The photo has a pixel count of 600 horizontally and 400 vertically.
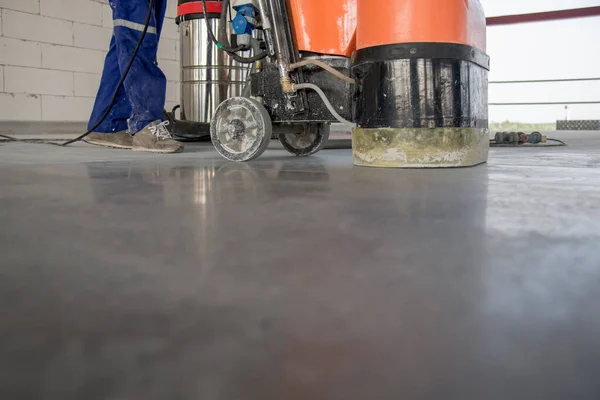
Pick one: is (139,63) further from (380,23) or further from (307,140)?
(380,23)

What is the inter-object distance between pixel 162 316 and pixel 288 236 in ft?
0.85

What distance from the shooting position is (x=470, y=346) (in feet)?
0.99

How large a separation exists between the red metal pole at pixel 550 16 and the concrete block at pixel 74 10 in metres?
5.10

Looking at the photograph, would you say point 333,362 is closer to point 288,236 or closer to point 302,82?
point 288,236

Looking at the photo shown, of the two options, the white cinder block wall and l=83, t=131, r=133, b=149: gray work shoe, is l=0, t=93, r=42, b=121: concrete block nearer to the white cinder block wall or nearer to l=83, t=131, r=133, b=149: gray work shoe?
the white cinder block wall

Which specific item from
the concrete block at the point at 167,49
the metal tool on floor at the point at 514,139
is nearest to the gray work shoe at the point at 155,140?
the metal tool on floor at the point at 514,139

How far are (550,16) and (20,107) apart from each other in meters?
6.35

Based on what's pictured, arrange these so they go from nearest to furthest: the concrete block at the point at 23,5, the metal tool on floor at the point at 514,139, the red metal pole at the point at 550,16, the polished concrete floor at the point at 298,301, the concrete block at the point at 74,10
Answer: the polished concrete floor at the point at 298,301
the metal tool on floor at the point at 514,139
the concrete block at the point at 23,5
the concrete block at the point at 74,10
the red metal pole at the point at 550,16

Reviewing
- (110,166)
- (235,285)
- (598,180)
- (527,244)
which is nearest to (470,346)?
(235,285)

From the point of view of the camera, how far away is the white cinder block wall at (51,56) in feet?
12.6

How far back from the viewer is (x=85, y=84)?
167 inches

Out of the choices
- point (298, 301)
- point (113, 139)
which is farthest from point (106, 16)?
point (298, 301)

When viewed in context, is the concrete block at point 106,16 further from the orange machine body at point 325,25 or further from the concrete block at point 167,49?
the orange machine body at point 325,25

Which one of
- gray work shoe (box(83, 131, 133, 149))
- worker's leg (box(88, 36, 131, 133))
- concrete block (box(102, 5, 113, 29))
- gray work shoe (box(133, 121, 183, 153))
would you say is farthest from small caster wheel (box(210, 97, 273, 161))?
concrete block (box(102, 5, 113, 29))
